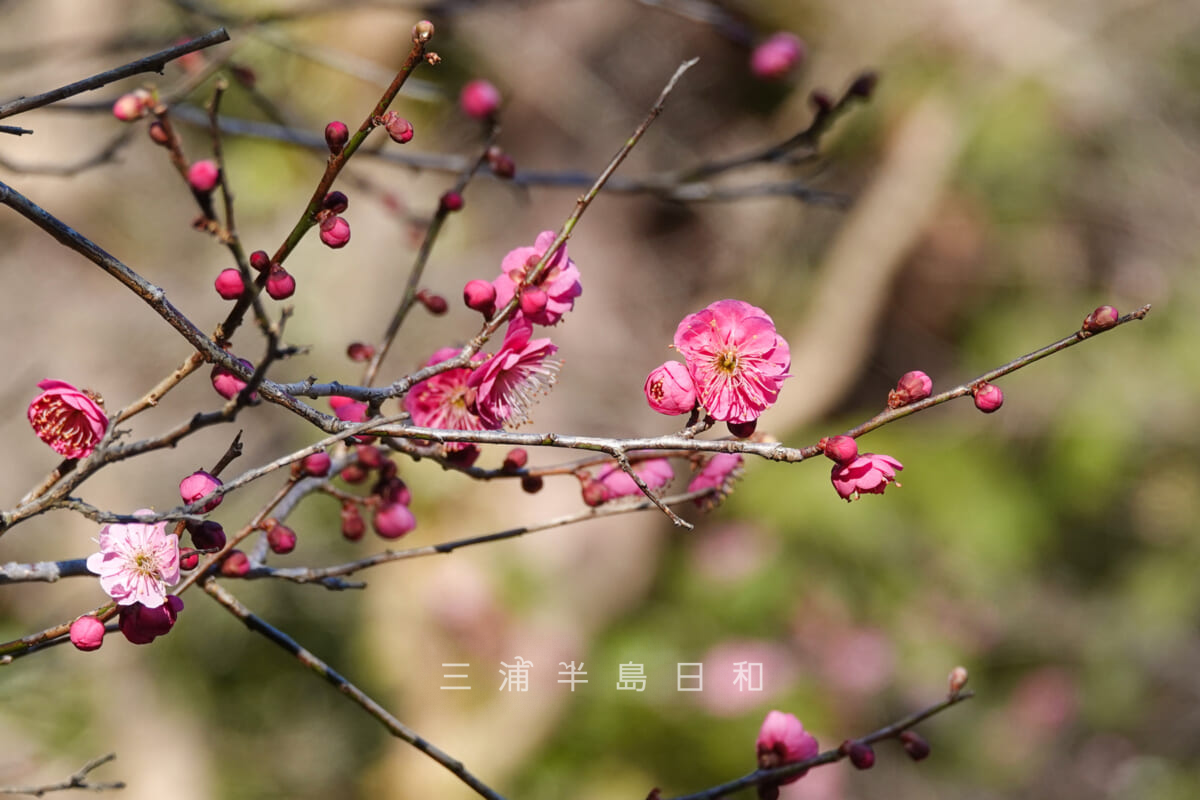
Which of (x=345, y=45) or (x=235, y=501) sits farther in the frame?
(x=345, y=45)

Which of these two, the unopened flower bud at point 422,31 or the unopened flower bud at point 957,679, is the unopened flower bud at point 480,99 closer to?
the unopened flower bud at point 422,31

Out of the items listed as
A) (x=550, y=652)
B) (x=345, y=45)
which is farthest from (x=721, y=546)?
(x=345, y=45)

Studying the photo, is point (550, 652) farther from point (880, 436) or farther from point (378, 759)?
point (880, 436)

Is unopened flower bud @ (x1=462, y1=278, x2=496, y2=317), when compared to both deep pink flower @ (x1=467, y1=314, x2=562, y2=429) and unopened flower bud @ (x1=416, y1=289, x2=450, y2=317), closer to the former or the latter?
deep pink flower @ (x1=467, y1=314, x2=562, y2=429)

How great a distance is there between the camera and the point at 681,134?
18.0 ft

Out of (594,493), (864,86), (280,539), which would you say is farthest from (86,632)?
(864,86)

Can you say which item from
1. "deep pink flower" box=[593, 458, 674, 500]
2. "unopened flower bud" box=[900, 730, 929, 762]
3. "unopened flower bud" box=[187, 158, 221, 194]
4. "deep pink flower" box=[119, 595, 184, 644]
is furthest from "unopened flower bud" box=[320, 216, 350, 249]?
"unopened flower bud" box=[900, 730, 929, 762]

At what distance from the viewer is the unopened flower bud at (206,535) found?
0.82 metres

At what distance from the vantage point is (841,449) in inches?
34.1

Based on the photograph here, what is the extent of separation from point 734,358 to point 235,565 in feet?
1.73

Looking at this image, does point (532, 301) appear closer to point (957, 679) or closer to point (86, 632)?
point (86, 632)

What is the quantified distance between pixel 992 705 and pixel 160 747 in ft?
10.6

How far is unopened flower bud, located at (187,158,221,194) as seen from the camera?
2.30ft

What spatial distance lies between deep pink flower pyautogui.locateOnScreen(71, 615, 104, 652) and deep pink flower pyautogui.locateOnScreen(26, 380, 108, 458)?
0.47ft
